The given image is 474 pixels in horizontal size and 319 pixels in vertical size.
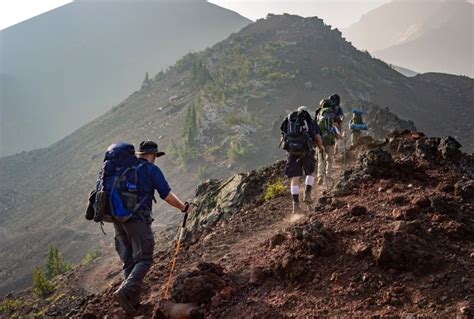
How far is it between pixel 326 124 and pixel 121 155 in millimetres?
6416

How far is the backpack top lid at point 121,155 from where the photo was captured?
17.0 feet

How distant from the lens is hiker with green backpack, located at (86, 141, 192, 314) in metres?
5.10

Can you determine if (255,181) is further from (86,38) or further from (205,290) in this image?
(86,38)

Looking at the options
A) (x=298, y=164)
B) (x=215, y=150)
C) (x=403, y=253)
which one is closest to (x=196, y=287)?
(x=403, y=253)

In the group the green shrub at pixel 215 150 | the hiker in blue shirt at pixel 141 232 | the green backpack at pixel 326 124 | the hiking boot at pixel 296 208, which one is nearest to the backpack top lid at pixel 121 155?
the hiker in blue shirt at pixel 141 232

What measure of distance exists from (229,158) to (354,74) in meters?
31.1

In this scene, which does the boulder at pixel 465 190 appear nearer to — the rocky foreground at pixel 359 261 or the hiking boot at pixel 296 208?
the rocky foreground at pixel 359 261

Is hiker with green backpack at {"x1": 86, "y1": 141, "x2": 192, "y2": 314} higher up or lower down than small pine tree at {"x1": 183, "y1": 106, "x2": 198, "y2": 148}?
lower down

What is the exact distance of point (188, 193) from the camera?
137 ft

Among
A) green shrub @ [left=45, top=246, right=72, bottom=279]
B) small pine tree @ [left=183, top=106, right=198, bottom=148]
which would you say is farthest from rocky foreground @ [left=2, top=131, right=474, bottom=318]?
small pine tree @ [left=183, top=106, right=198, bottom=148]

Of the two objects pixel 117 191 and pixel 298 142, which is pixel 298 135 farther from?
pixel 117 191

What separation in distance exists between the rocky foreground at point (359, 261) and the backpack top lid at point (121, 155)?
1.49 meters

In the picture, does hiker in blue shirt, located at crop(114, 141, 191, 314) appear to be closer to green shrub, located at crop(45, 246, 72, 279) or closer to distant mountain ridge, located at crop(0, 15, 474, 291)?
green shrub, located at crop(45, 246, 72, 279)

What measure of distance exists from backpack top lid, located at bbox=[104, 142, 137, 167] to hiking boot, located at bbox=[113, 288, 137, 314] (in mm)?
1502
